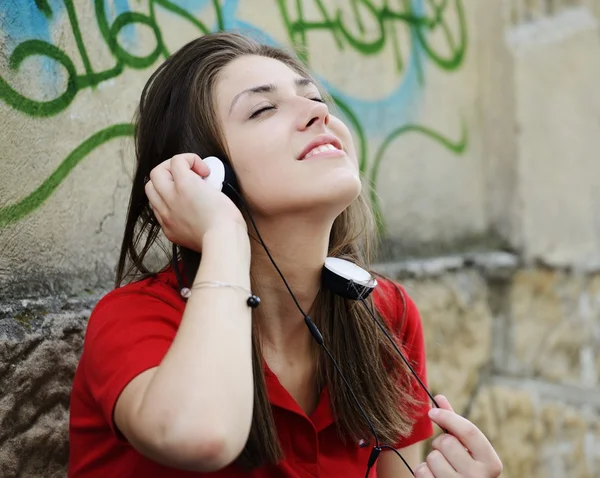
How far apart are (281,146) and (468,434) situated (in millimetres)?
746

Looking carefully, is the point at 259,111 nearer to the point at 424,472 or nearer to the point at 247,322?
the point at 247,322

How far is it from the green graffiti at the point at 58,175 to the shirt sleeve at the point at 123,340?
47 cm

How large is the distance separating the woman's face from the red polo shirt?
324 millimetres

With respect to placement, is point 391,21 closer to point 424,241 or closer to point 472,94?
point 472,94

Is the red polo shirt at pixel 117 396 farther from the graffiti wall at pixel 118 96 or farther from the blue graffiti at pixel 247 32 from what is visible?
the blue graffiti at pixel 247 32

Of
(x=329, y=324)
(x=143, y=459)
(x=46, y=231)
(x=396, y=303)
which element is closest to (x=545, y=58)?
(x=396, y=303)

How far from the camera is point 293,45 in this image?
2926 millimetres

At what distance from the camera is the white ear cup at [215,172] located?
175 centimetres

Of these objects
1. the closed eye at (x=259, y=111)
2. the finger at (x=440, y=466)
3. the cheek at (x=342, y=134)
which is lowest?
the finger at (x=440, y=466)

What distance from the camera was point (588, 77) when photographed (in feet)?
13.0

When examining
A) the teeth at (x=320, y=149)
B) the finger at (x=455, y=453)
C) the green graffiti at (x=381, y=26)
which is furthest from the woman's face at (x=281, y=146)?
the green graffiti at (x=381, y=26)

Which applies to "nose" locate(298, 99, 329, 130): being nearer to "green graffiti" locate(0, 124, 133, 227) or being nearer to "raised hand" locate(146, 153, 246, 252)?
"raised hand" locate(146, 153, 246, 252)

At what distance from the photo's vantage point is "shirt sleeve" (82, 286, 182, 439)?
1.53 metres

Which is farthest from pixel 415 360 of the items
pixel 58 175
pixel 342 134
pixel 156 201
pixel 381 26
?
pixel 381 26
